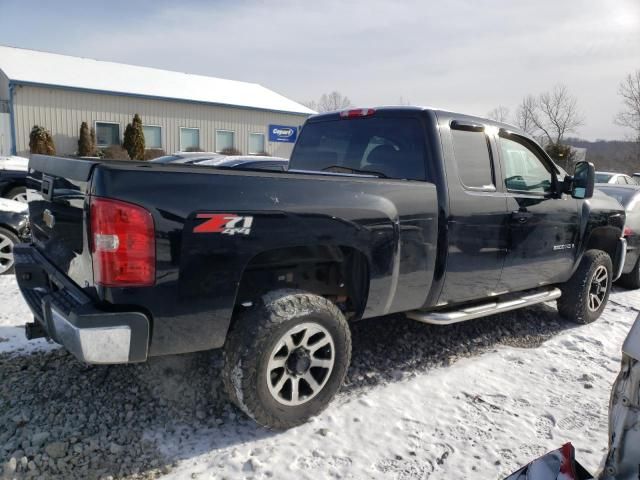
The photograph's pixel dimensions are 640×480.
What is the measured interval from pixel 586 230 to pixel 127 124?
23010 mm

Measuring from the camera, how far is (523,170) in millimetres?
4422

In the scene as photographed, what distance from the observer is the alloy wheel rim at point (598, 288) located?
5234mm

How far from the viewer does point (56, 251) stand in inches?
118

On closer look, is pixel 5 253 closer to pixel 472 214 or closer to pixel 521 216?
pixel 472 214

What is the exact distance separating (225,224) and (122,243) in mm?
493

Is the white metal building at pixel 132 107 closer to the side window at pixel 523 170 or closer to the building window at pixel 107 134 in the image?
the building window at pixel 107 134

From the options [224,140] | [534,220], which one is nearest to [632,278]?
[534,220]

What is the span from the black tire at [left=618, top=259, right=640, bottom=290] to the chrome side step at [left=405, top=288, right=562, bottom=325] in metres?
2.81

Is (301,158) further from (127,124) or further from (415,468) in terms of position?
(127,124)

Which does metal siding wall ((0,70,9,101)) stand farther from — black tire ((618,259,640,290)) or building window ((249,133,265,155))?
black tire ((618,259,640,290))

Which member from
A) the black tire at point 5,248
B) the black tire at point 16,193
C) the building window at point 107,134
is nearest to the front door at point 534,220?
the black tire at point 5,248

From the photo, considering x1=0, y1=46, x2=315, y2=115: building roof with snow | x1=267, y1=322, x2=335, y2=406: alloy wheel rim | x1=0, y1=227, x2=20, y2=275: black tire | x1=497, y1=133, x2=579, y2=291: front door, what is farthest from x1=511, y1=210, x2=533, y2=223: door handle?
x1=0, y1=46, x2=315, y2=115: building roof with snow

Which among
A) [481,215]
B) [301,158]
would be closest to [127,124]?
[301,158]

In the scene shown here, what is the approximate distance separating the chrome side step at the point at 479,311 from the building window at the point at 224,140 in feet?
78.9
